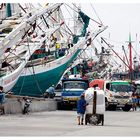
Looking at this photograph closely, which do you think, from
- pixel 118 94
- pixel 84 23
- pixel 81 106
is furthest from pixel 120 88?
pixel 81 106

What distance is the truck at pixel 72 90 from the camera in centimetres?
3984

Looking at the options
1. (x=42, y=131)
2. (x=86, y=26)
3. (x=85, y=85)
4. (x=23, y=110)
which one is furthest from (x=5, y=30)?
(x=42, y=131)

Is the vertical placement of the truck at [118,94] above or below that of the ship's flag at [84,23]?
below

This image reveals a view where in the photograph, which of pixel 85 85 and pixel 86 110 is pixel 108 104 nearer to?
pixel 85 85

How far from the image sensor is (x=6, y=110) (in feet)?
97.7

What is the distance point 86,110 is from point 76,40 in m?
30.9

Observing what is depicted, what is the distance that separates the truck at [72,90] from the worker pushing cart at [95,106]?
1563 centimetres

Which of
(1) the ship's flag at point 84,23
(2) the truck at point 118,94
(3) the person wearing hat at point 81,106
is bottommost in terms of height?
(3) the person wearing hat at point 81,106

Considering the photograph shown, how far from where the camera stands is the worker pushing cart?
23641 mm

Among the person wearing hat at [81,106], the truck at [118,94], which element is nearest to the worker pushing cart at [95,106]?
the person wearing hat at [81,106]

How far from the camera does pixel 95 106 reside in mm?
23656

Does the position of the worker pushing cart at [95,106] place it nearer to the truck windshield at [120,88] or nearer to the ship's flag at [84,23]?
the truck windshield at [120,88]

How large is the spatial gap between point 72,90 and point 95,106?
16.4 meters

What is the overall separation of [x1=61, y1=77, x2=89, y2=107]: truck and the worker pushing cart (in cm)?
1563
